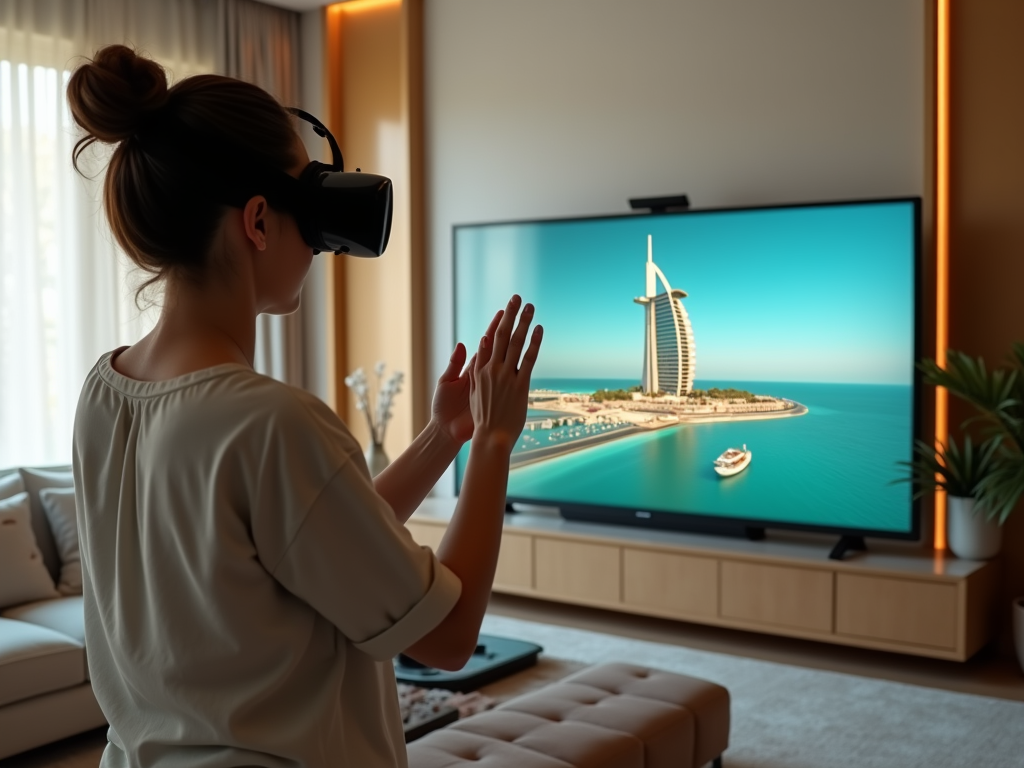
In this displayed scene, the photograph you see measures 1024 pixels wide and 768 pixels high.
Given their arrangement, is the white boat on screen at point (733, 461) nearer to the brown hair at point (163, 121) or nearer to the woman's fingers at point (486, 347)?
the woman's fingers at point (486, 347)

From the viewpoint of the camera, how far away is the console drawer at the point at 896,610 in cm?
382

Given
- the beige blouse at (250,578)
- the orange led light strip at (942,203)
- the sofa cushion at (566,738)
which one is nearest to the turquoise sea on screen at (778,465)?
the orange led light strip at (942,203)

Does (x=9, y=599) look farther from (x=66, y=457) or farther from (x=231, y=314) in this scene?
(x=231, y=314)

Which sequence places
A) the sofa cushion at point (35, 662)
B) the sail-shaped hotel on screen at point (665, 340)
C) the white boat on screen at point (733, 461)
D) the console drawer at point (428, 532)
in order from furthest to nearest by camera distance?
1. the console drawer at point (428, 532)
2. the sail-shaped hotel on screen at point (665, 340)
3. the white boat on screen at point (733, 461)
4. the sofa cushion at point (35, 662)

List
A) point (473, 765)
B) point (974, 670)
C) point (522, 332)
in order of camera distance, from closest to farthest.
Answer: point (522, 332) < point (473, 765) < point (974, 670)

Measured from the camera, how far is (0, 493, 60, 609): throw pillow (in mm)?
3628

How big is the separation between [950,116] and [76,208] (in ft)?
12.7

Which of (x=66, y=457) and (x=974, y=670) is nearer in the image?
(x=974, y=670)

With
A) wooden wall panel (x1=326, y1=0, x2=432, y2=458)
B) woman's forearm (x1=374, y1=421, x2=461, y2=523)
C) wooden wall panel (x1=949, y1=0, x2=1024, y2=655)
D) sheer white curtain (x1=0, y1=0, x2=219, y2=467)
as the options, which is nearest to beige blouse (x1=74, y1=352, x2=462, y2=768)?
woman's forearm (x1=374, y1=421, x2=461, y2=523)

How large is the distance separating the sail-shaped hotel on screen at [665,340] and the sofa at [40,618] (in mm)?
2426

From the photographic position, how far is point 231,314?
97 cm

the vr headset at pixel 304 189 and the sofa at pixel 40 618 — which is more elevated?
the vr headset at pixel 304 189

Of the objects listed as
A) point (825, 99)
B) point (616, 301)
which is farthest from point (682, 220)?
point (825, 99)

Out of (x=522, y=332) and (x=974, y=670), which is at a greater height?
(x=522, y=332)
